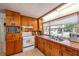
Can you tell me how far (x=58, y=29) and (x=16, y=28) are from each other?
185 cm

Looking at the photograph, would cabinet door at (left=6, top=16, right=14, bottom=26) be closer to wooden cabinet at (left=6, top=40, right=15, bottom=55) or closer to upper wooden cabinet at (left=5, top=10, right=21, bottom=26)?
upper wooden cabinet at (left=5, top=10, right=21, bottom=26)

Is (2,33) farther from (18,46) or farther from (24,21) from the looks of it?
(24,21)

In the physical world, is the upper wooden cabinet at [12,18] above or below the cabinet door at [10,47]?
above

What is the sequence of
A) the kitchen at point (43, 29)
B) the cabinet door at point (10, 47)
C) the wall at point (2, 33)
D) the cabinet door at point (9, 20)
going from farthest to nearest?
the wall at point (2, 33), the cabinet door at point (9, 20), the cabinet door at point (10, 47), the kitchen at point (43, 29)

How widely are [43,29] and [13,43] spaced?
251 cm

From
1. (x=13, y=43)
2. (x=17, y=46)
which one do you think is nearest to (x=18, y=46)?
(x=17, y=46)

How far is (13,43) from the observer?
4.29 metres

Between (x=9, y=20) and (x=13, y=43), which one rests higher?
(x=9, y=20)

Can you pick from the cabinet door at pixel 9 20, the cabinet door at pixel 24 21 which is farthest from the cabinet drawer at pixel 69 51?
the cabinet door at pixel 24 21

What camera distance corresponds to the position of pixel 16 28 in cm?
452

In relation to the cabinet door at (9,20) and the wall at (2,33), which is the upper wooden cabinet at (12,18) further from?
the wall at (2,33)

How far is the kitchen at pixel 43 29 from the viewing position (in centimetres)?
290

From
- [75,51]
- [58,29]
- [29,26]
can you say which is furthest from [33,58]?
[29,26]

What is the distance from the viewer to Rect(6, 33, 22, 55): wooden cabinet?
4.10m
